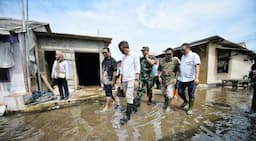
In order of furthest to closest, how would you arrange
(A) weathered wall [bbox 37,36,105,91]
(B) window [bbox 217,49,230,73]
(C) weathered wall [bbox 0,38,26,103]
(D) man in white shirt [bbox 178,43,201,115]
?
(B) window [bbox 217,49,230,73] < (A) weathered wall [bbox 37,36,105,91] < (C) weathered wall [bbox 0,38,26,103] < (D) man in white shirt [bbox 178,43,201,115]

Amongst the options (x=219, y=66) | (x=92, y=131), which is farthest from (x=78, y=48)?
(x=219, y=66)

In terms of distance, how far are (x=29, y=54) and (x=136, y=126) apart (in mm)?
4731

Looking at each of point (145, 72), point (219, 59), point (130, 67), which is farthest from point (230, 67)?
point (130, 67)

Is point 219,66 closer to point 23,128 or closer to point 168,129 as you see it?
point 168,129

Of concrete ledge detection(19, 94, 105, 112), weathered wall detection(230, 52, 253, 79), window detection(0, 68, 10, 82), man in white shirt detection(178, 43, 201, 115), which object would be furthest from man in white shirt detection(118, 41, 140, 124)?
weathered wall detection(230, 52, 253, 79)

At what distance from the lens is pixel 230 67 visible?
9.30 metres

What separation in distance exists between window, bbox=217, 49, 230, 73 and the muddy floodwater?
22.4 feet

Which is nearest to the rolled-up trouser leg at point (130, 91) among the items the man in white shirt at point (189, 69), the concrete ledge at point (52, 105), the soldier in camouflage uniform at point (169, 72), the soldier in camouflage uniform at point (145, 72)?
the soldier in camouflage uniform at point (145, 72)

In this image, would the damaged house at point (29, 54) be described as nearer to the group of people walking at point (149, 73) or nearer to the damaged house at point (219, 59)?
the group of people walking at point (149, 73)

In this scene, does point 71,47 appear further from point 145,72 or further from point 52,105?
point 145,72

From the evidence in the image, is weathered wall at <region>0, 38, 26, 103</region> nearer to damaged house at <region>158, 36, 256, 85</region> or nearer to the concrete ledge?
the concrete ledge

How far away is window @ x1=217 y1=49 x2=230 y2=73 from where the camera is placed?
29.2ft

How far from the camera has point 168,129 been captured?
2.41 metres

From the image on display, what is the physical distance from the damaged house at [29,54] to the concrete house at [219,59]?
20.8ft
